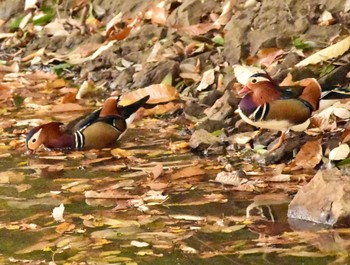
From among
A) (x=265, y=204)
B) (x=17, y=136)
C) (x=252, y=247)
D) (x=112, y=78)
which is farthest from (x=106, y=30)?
(x=252, y=247)

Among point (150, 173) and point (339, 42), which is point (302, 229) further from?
point (339, 42)

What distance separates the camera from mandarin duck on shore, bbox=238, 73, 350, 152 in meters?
6.01

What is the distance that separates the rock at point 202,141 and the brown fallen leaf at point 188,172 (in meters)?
0.54

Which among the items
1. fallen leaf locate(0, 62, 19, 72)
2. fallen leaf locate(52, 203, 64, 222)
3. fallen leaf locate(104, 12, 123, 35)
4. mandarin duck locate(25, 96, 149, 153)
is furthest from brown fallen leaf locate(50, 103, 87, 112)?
fallen leaf locate(52, 203, 64, 222)

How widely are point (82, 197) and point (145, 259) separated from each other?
1264 millimetres

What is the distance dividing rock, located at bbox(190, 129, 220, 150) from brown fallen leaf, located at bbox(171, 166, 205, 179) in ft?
1.76

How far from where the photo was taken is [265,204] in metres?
5.17

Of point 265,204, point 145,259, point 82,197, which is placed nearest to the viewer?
point 145,259

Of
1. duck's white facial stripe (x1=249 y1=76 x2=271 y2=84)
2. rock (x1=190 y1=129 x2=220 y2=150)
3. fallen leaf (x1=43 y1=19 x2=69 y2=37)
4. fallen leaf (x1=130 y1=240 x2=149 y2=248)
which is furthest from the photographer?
fallen leaf (x1=43 y1=19 x2=69 y2=37)

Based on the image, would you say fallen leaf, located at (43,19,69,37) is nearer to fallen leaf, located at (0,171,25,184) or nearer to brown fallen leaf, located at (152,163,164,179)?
fallen leaf, located at (0,171,25,184)

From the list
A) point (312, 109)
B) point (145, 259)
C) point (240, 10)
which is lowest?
point (145, 259)

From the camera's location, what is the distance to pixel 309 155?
5.93 meters

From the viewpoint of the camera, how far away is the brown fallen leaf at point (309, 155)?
19.2 feet

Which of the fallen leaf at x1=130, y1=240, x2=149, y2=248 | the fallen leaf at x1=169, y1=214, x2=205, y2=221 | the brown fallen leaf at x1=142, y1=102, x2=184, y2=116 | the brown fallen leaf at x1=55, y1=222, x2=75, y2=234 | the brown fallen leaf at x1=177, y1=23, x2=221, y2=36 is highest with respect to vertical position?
the brown fallen leaf at x1=177, y1=23, x2=221, y2=36
